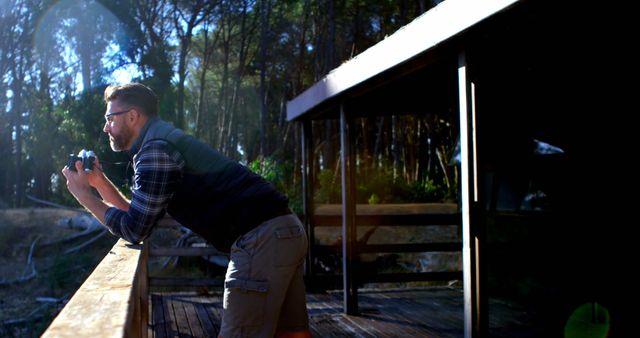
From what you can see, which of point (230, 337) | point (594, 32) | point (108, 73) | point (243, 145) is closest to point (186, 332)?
point (230, 337)

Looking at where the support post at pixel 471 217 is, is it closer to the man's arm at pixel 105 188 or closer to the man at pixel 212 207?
the man at pixel 212 207

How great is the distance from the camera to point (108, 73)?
1908 centimetres

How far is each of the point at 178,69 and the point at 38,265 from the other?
402 inches

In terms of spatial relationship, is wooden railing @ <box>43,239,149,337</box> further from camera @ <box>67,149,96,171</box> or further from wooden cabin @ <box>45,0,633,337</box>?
camera @ <box>67,149,96,171</box>

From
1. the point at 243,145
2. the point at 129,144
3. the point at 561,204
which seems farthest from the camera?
the point at 243,145

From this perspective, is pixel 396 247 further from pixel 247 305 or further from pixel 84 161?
pixel 84 161

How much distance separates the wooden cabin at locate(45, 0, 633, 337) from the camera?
3484mm

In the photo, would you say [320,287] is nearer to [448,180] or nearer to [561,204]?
[561,204]

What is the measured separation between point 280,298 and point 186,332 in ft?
9.83

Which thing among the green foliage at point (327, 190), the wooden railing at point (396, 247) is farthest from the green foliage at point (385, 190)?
the wooden railing at point (396, 247)

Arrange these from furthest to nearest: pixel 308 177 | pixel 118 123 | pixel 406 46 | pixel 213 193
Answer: pixel 308 177 < pixel 406 46 < pixel 118 123 < pixel 213 193

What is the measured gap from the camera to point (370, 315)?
587 centimetres

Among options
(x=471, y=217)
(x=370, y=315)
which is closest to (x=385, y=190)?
(x=370, y=315)

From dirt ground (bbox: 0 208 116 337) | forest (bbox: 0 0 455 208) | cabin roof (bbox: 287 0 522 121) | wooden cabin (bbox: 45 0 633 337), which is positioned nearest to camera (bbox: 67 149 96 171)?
wooden cabin (bbox: 45 0 633 337)
